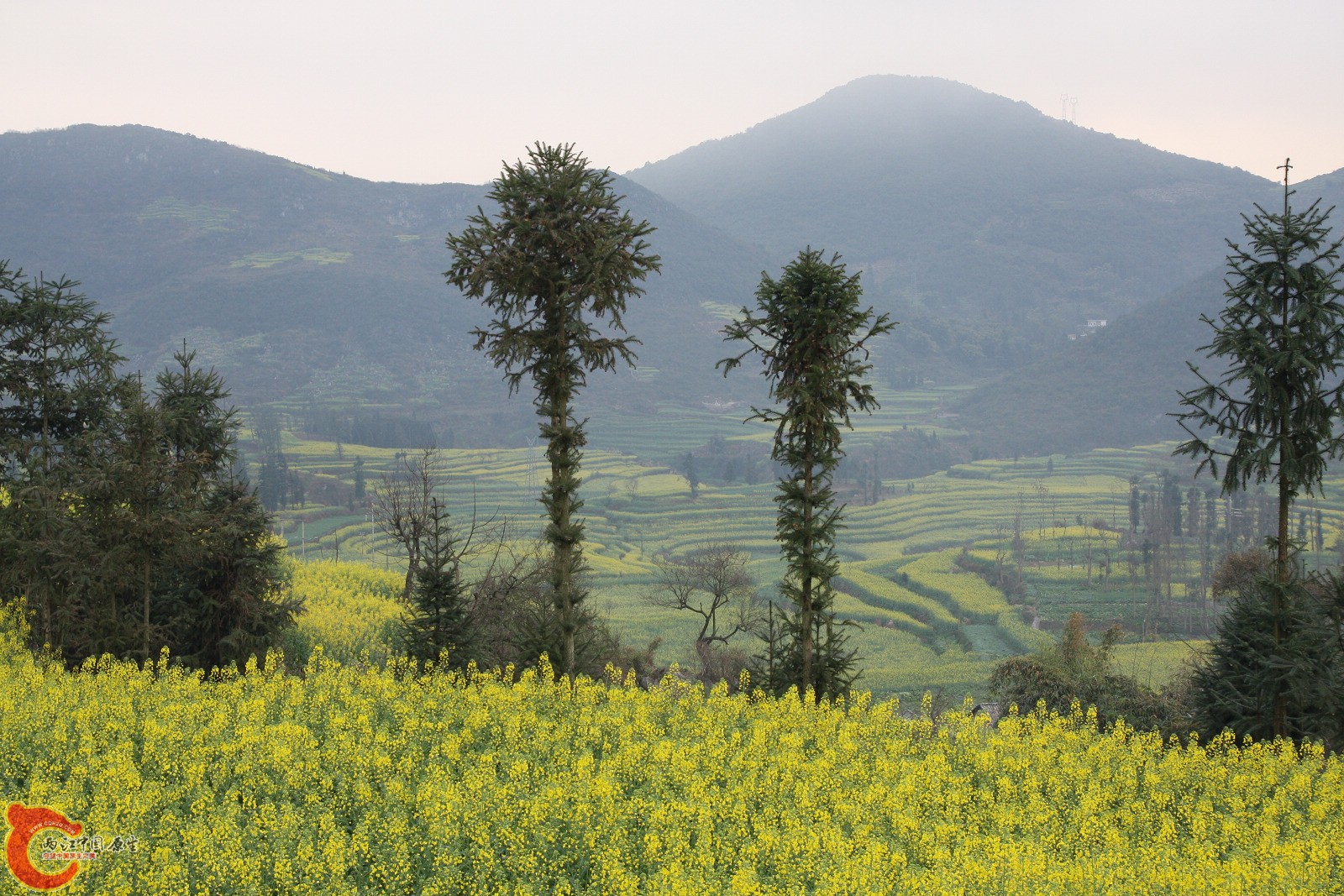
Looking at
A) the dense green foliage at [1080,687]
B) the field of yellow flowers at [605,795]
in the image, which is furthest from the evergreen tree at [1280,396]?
the dense green foliage at [1080,687]

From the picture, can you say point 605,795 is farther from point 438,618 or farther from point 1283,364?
point 1283,364

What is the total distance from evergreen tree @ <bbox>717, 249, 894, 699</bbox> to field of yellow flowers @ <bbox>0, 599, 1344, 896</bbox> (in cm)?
314

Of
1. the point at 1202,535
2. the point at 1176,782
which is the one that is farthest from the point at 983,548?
the point at 1176,782

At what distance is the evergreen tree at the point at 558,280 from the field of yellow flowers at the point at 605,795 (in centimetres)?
389

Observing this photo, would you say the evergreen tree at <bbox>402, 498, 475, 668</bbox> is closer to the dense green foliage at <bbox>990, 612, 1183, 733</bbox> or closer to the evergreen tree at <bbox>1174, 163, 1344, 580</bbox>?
the evergreen tree at <bbox>1174, 163, 1344, 580</bbox>

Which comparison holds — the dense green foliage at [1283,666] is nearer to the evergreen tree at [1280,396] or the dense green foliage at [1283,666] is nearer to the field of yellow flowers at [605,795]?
the evergreen tree at [1280,396]

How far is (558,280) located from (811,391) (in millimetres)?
5565

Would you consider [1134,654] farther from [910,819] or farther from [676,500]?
[676,500]

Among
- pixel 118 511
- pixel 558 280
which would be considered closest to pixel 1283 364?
pixel 558 280

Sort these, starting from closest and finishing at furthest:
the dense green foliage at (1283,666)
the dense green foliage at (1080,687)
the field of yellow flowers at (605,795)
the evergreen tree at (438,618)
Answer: the field of yellow flowers at (605,795) < the dense green foliage at (1283,666) < the evergreen tree at (438,618) < the dense green foliage at (1080,687)

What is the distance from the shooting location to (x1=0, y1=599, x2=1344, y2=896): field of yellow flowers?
33.6 feet

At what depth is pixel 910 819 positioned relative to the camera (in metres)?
11.8

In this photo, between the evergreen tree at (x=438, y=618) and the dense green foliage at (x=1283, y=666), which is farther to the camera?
the evergreen tree at (x=438, y=618)

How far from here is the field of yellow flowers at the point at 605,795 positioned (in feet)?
33.6
